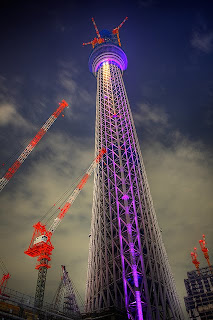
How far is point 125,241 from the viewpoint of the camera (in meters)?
38.6

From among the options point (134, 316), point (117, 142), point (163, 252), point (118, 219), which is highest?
point (117, 142)

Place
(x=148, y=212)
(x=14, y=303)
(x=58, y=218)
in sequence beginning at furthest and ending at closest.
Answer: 1. (x=58, y=218)
2. (x=148, y=212)
3. (x=14, y=303)

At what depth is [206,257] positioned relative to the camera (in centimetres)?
13900

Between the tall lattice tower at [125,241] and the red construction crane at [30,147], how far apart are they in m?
29.7

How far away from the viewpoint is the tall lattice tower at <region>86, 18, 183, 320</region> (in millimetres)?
33456

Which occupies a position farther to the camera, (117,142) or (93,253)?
(117,142)

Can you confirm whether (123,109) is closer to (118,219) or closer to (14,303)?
(118,219)

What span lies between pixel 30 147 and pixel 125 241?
53691 mm

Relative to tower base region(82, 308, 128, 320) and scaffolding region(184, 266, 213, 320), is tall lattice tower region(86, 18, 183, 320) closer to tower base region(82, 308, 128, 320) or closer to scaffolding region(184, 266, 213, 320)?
tower base region(82, 308, 128, 320)

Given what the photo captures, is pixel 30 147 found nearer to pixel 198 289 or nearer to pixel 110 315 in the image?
pixel 110 315

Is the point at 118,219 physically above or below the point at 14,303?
above

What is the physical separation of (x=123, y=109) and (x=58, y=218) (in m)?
42.2

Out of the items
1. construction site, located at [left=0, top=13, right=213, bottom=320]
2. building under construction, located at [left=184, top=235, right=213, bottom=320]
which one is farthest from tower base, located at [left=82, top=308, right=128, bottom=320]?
building under construction, located at [left=184, top=235, right=213, bottom=320]

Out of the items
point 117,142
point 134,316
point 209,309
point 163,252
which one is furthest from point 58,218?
point 209,309
